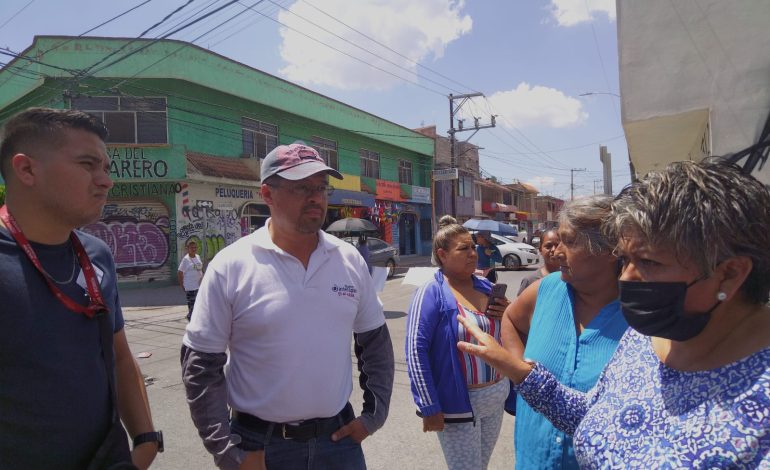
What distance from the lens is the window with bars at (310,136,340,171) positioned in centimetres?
2205

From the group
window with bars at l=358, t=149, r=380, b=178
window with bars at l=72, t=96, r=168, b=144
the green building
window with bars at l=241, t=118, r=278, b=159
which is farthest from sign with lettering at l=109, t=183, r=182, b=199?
window with bars at l=358, t=149, r=380, b=178

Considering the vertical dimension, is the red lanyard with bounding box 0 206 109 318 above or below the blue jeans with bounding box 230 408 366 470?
above

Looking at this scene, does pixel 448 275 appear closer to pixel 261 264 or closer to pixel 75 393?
pixel 261 264

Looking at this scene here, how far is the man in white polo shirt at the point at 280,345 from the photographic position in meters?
1.92

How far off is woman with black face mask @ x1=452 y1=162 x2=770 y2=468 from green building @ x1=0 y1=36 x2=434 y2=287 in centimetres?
1584

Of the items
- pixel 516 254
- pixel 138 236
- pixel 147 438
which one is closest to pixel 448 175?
pixel 516 254

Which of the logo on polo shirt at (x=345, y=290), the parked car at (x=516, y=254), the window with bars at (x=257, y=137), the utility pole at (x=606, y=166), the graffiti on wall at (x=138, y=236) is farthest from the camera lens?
the parked car at (x=516, y=254)

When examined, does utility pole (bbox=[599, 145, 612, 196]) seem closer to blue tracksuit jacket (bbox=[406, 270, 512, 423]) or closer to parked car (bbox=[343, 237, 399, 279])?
blue tracksuit jacket (bbox=[406, 270, 512, 423])

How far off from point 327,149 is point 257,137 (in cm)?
425

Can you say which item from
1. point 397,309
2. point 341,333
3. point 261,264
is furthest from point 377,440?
point 397,309

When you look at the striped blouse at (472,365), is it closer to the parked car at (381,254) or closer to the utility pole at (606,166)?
the utility pole at (606,166)

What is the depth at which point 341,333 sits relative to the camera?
212cm

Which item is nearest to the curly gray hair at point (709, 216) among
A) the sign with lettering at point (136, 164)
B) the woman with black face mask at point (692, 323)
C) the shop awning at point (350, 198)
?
the woman with black face mask at point (692, 323)

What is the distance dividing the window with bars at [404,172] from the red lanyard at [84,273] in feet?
88.8
